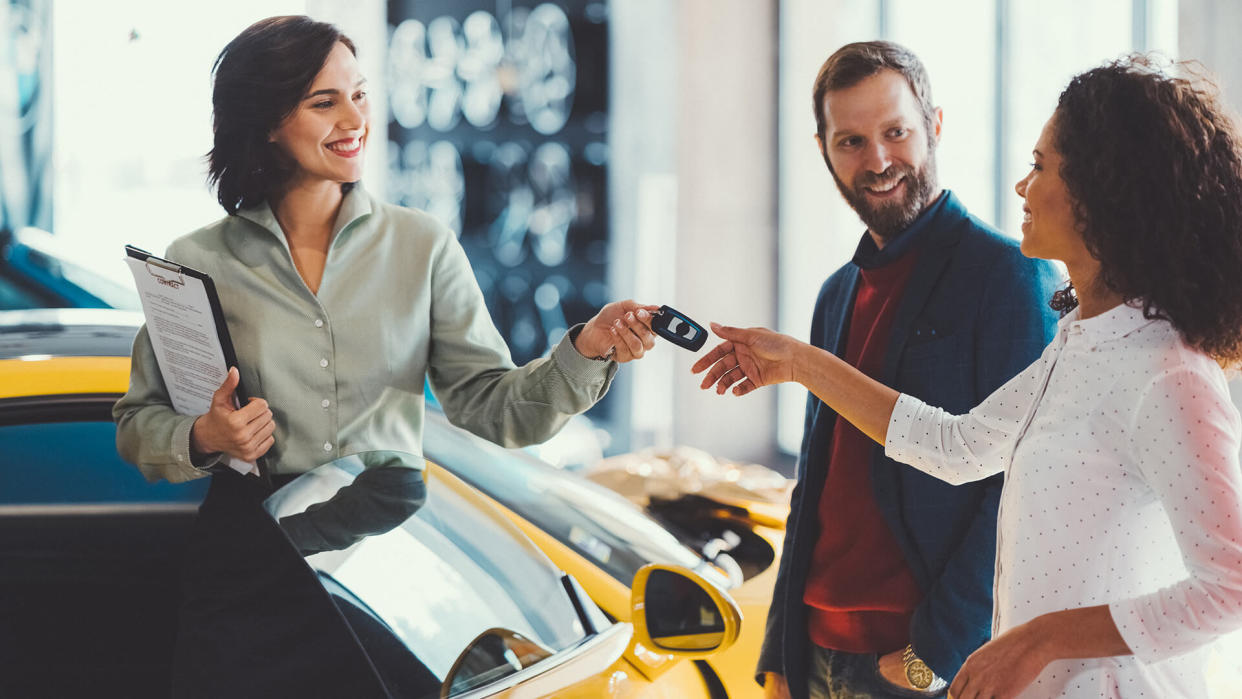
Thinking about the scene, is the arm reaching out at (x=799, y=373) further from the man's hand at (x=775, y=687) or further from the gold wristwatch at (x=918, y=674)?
the man's hand at (x=775, y=687)

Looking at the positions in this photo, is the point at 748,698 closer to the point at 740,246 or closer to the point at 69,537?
the point at 69,537

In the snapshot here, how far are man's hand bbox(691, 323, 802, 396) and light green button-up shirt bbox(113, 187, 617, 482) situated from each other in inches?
6.6

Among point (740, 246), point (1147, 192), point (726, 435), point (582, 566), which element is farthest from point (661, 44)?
point (1147, 192)

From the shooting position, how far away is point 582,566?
175 cm

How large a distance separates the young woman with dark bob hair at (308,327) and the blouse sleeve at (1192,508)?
0.73 meters

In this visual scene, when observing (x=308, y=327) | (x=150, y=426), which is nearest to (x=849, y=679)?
(x=308, y=327)

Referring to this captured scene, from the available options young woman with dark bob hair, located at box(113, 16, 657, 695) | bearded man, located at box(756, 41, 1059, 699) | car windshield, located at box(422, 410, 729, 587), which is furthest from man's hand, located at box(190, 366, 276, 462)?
bearded man, located at box(756, 41, 1059, 699)

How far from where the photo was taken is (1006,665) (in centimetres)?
106

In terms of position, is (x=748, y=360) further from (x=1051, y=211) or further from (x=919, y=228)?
(x=1051, y=211)

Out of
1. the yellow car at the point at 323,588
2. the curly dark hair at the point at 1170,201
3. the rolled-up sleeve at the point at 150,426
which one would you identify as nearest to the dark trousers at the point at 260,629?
the yellow car at the point at 323,588

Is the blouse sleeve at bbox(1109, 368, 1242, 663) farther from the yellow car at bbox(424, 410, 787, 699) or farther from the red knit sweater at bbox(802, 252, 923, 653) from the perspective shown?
the yellow car at bbox(424, 410, 787, 699)

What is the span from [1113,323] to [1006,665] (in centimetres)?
36

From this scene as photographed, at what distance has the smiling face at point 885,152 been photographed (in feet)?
5.22

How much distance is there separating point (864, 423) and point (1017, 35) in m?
3.59
